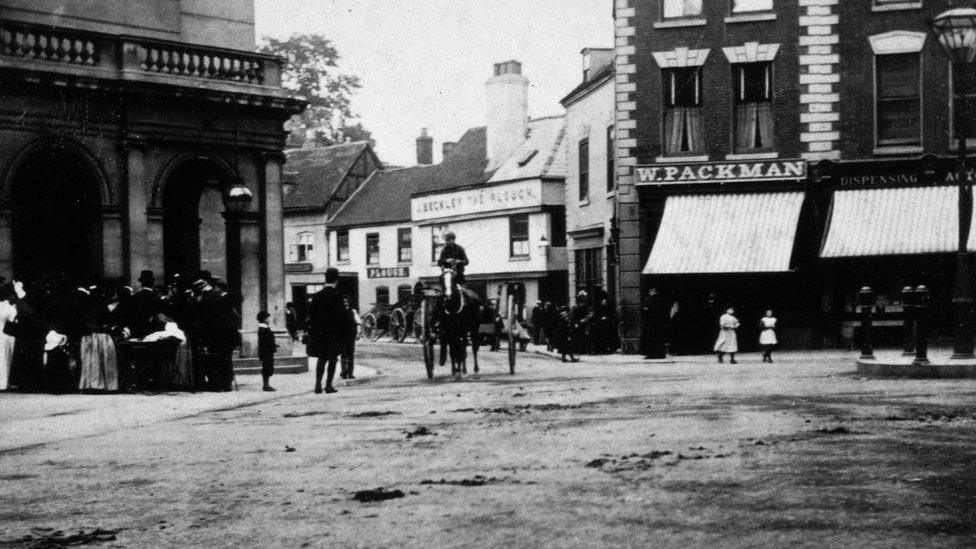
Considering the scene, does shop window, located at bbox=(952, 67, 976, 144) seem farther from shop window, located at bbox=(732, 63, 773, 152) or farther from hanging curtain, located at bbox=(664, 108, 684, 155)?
hanging curtain, located at bbox=(664, 108, 684, 155)

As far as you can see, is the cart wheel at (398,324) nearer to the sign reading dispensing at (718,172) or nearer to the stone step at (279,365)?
the sign reading dispensing at (718,172)

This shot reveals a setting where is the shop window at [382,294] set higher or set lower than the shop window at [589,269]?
lower

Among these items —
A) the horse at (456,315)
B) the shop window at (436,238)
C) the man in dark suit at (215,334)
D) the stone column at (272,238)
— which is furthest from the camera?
the shop window at (436,238)

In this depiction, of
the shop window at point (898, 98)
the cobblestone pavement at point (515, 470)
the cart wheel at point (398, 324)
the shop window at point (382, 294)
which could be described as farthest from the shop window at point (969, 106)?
the shop window at point (382, 294)

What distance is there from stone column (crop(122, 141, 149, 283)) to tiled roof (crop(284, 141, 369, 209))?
3753cm

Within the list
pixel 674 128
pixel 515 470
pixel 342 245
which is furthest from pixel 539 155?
pixel 515 470

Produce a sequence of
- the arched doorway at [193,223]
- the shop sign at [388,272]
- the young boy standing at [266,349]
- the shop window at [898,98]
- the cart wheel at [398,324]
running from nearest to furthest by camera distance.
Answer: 1. the young boy standing at [266,349]
2. the arched doorway at [193,223]
3. the shop window at [898,98]
4. the cart wheel at [398,324]
5. the shop sign at [388,272]

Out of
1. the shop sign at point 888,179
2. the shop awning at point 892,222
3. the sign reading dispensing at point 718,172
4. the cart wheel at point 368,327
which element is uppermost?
the sign reading dispensing at point 718,172

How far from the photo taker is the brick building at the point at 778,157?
27734 mm

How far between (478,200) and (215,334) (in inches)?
1366

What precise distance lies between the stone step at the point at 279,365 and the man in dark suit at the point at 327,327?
5800mm

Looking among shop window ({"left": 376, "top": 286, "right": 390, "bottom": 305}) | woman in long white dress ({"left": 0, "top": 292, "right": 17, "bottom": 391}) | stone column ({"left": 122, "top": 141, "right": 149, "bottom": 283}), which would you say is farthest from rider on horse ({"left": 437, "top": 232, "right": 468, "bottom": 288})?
shop window ({"left": 376, "top": 286, "right": 390, "bottom": 305})

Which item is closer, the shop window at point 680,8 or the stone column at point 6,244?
the stone column at point 6,244

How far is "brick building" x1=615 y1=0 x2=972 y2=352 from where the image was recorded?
91.0 feet
